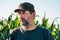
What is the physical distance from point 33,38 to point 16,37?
240 millimetres

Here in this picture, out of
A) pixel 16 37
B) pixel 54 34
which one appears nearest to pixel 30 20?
pixel 16 37

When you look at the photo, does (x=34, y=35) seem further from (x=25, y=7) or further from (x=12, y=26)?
(x=12, y=26)

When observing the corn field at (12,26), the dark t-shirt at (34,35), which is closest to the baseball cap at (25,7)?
the dark t-shirt at (34,35)

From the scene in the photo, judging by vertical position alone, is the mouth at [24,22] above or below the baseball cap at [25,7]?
below

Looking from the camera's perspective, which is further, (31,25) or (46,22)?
(46,22)

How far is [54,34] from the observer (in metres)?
5.39

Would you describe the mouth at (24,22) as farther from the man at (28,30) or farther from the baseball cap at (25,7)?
the baseball cap at (25,7)

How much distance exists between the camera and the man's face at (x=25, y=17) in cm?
346

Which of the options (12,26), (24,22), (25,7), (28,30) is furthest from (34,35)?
(12,26)

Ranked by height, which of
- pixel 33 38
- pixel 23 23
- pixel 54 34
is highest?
pixel 23 23

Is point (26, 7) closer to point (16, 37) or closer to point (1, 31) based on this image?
point (16, 37)

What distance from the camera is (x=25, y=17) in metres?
3.49

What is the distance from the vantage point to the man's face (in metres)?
3.46

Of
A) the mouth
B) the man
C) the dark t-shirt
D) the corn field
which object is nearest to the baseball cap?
the man
